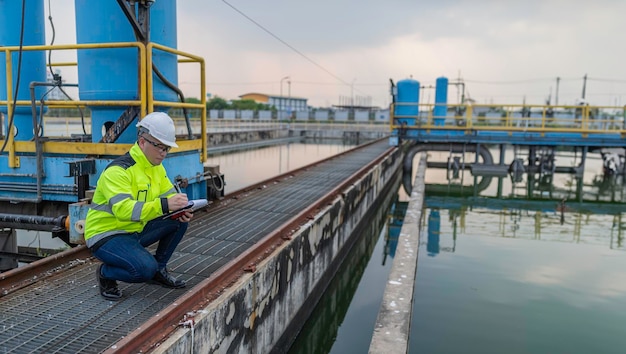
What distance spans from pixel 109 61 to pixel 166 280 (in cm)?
317

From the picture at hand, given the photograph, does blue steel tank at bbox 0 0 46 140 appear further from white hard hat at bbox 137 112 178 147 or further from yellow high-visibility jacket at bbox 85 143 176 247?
white hard hat at bbox 137 112 178 147

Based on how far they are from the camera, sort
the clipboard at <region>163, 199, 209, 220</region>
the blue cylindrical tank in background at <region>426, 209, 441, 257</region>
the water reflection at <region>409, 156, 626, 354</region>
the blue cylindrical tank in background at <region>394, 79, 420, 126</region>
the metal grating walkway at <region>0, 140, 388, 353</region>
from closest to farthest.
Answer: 1. the metal grating walkway at <region>0, 140, 388, 353</region>
2. the clipboard at <region>163, 199, 209, 220</region>
3. the water reflection at <region>409, 156, 626, 354</region>
4. the blue cylindrical tank in background at <region>426, 209, 441, 257</region>
5. the blue cylindrical tank in background at <region>394, 79, 420, 126</region>

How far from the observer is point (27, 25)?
6.48 metres

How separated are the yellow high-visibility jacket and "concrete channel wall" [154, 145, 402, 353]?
81 centimetres

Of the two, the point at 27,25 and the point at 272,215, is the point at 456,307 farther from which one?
the point at 27,25

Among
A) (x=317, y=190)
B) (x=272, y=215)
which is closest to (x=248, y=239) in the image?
(x=272, y=215)


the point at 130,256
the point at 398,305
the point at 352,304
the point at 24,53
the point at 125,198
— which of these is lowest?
the point at 352,304

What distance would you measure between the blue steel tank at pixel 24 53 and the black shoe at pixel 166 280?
4279 millimetres

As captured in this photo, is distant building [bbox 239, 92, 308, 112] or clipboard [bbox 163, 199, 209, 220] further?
distant building [bbox 239, 92, 308, 112]

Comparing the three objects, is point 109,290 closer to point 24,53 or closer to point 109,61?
point 109,61

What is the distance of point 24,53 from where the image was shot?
21.2 feet

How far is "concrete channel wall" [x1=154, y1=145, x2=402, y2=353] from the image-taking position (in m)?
3.16

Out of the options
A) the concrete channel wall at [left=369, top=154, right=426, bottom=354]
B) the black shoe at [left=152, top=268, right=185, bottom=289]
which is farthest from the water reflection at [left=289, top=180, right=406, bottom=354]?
the black shoe at [left=152, top=268, right=185, bottom=289]

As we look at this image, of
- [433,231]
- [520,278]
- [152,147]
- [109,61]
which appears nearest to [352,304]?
[520,278]
